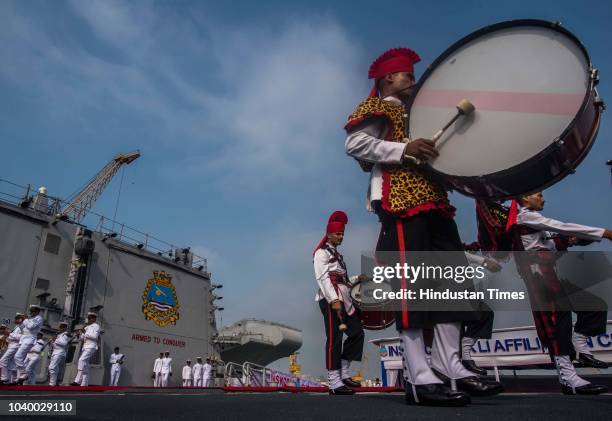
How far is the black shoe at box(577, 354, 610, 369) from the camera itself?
3916mm

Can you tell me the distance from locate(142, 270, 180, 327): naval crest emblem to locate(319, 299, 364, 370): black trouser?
11010 mm

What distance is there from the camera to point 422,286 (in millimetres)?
2312

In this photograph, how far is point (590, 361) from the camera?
3.97 m

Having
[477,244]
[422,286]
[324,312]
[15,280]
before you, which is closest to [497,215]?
[477,244]

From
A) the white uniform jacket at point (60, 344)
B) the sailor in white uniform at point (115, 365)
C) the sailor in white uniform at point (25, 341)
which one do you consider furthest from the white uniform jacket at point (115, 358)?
the sailor in white uniform at point (25, 341)

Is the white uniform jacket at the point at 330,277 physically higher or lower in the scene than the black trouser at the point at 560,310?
higher

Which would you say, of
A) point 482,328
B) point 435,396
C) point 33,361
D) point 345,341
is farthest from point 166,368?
point 435,396

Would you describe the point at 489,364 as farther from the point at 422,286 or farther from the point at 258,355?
the point at 258,355

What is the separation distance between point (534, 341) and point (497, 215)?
5248mm

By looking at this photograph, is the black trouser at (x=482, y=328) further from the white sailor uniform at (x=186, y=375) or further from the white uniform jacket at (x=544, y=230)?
the white sailor uniform at (x=186, y=375)

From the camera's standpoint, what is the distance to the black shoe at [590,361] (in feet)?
12.8

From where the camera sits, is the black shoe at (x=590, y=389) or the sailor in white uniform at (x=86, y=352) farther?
the sailor in white uniform at (x=86, y=352)

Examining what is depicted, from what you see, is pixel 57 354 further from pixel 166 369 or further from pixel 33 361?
pixel 166 369

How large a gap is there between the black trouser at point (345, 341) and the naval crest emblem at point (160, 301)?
11010 millimetres
